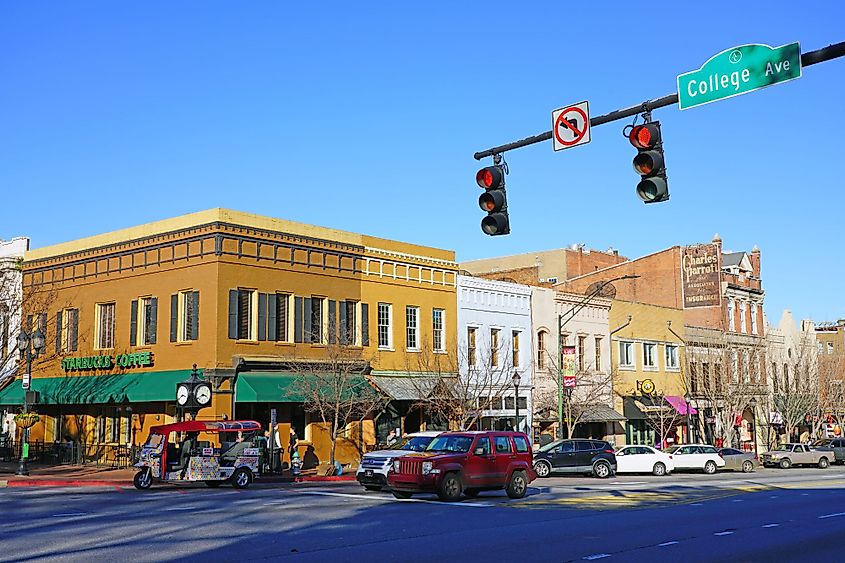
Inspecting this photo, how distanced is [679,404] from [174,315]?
3236 centimetres

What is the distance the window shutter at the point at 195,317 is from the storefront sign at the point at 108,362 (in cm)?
261

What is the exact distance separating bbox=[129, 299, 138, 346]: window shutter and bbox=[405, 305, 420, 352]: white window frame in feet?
38.3

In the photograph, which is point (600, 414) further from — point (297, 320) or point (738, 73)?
point (738, 73)

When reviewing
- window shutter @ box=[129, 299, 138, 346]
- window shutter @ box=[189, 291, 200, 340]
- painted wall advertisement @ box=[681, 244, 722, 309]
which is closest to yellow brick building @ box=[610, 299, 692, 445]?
painted wall advertisement @ box=[681, 244, 722, 309]

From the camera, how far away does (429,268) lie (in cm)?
4328

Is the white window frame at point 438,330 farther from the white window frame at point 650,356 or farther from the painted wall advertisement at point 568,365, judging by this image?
the white window frame at point 650,356

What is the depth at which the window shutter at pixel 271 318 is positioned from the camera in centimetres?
3638

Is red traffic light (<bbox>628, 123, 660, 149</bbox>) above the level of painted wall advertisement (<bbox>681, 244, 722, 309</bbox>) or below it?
below

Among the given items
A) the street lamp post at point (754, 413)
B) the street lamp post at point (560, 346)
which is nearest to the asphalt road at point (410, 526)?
the street lamp post at point (560, 346)

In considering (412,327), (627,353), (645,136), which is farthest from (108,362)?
(645,136)

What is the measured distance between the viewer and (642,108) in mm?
11234

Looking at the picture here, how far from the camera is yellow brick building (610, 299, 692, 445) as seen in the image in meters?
52.8

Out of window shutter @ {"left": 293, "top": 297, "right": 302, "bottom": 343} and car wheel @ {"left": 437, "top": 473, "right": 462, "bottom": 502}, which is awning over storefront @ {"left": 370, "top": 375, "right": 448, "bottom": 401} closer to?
window shutter @ {"left": 293, "top": 297, "right": 302, "bottom": 343}

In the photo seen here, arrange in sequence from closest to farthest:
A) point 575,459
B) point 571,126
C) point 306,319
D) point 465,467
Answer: point 571,126 → point 465,467 → point 575,459 → point 306,319
